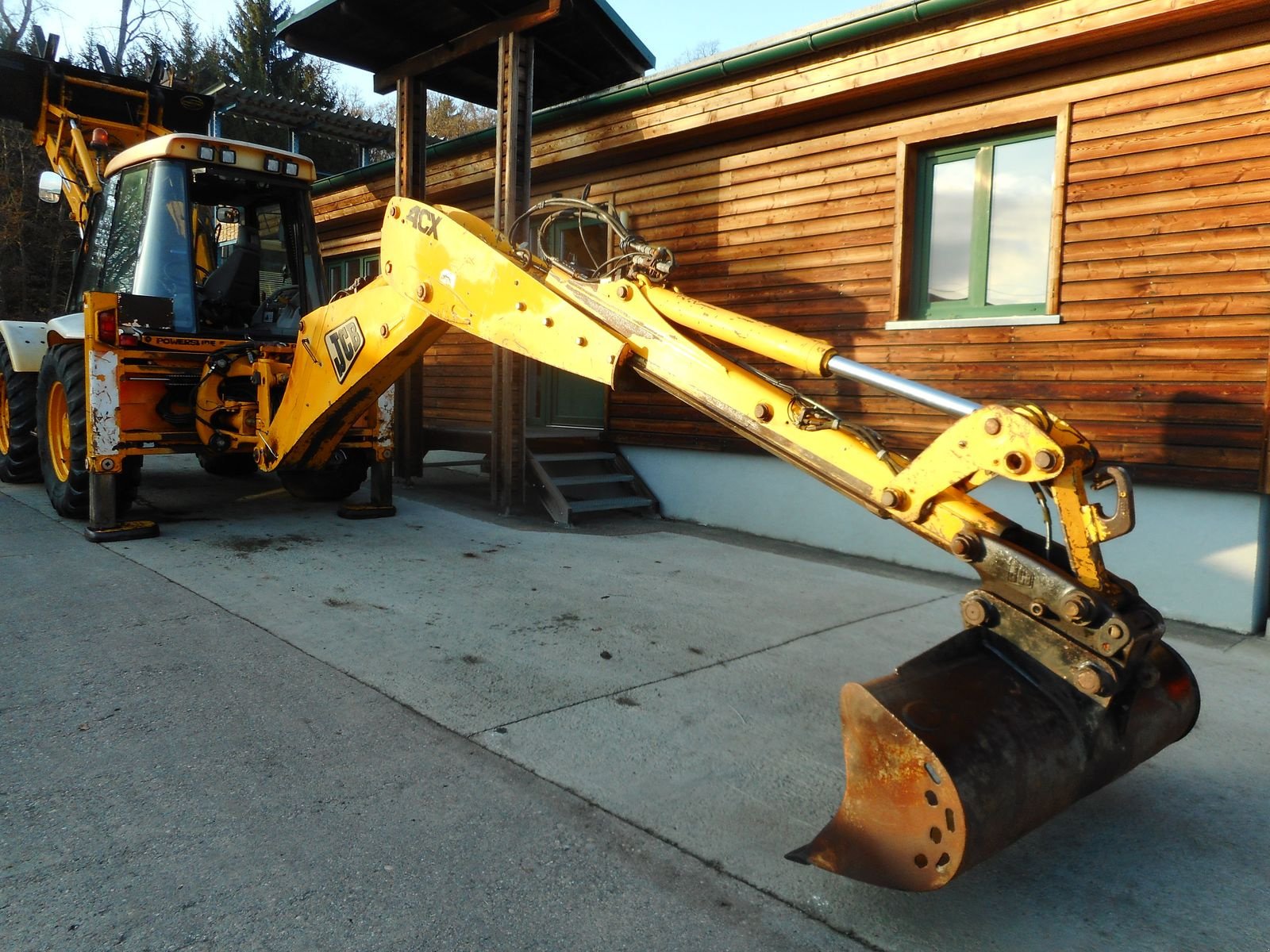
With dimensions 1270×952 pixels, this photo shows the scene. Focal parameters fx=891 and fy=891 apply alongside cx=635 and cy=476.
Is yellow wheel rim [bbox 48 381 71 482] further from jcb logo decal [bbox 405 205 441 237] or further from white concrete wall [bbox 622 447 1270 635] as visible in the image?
white concrete wall [bbox 622 447 1270 635]

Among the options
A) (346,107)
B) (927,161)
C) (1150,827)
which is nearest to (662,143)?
(927,161)

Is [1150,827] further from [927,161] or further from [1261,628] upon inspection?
[927,161]

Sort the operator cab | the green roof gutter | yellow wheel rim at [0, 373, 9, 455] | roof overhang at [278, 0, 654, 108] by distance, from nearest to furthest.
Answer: the green roof gutter, the operator cab, roof overhang at [278, 0, 654, 108], yellow wheel rim at [0, 373, 9, 455]

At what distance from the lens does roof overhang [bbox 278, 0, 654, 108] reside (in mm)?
7426

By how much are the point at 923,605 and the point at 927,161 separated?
11.0ft

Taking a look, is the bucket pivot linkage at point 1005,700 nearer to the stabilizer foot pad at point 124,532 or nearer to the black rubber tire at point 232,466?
the stabilizer foot pad at point 124,532

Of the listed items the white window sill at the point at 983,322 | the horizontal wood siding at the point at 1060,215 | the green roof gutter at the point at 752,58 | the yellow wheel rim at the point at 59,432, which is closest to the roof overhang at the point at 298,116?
the green roof gutter at the point at 752,58

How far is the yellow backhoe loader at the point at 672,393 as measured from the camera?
7.41 feet

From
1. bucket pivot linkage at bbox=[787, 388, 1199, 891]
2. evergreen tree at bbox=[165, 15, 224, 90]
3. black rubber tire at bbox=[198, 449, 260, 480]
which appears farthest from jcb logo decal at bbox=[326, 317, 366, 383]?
evergreen tree at bbox=[165, 15, 224, 90]

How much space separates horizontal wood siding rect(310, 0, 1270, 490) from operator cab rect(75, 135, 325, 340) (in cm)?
290

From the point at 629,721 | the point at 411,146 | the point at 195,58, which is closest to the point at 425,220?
the point at 629,721

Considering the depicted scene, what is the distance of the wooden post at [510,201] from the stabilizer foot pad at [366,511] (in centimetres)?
98

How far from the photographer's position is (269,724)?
10.8ft

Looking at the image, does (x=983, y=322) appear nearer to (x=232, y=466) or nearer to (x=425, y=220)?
(x=425, y=220)
